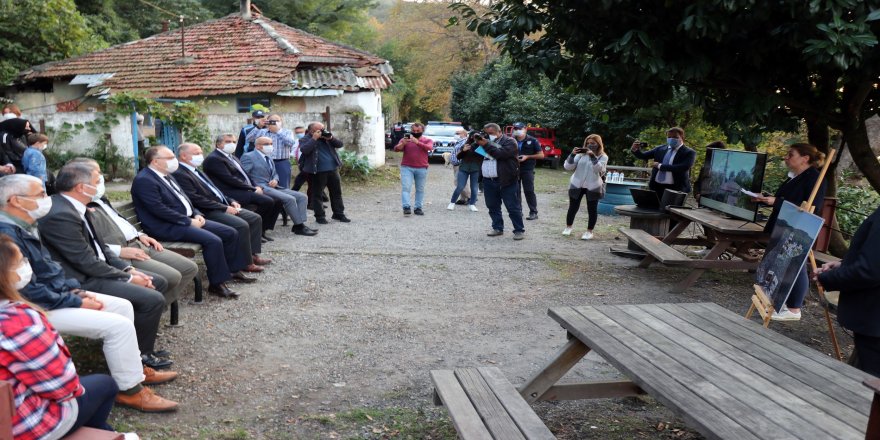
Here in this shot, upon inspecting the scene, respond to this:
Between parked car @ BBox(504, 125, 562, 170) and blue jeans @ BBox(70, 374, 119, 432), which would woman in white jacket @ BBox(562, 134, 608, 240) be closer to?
blue jeans @ BBox(70, 374, 119, 432)

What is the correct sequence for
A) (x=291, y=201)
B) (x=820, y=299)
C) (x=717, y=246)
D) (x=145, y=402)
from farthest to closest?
(x=291, y=201) → (x=717, y=246) → (x=820, y=299) → (x=145, y=402)

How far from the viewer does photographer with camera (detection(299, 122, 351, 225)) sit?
10.8 metres

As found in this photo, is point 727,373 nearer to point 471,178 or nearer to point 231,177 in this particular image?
point 231,177

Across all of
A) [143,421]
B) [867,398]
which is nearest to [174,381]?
[143,421]

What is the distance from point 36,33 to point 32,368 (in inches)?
853

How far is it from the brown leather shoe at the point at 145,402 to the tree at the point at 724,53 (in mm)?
4536

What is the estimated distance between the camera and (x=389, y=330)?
5.77m

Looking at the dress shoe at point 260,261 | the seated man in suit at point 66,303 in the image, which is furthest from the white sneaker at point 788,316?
the dress shoe at point 260,261

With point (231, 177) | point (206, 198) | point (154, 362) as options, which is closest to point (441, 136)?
point (231, 177)

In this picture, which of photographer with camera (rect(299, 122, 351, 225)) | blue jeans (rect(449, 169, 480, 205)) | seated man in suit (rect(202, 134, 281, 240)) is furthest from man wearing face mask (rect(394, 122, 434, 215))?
seated man in suit (rect(202, 134, 281, 240))

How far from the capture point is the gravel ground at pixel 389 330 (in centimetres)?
411

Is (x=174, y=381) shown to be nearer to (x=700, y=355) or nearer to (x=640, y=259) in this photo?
(x=700, y=355)

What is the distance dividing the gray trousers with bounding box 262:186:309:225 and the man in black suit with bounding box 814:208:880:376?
709 centimetres

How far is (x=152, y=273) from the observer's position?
5266 mm
